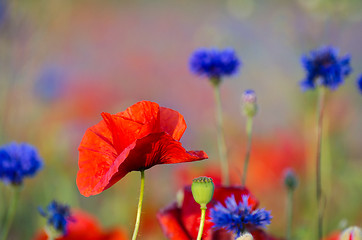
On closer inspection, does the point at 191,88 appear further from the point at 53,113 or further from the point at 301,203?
the point at 301,203

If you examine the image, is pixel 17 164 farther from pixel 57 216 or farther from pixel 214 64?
pixel 214 64

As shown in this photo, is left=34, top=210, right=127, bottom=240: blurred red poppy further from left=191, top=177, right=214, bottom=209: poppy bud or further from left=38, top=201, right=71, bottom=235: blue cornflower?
left=191, top=177, right=214, bottom=209: poppy bud

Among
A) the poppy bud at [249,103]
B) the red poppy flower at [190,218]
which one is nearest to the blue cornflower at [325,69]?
the poppy bud at [249,103]

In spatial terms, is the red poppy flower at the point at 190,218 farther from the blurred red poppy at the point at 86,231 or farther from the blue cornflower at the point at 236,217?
the blurred red poppy at the point at 86,231

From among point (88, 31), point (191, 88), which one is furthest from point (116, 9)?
point (191, 88)

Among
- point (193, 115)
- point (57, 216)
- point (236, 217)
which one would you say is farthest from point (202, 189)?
point (193, 115)

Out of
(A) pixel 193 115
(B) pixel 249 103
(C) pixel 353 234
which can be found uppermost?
(A) pixel 193 115
